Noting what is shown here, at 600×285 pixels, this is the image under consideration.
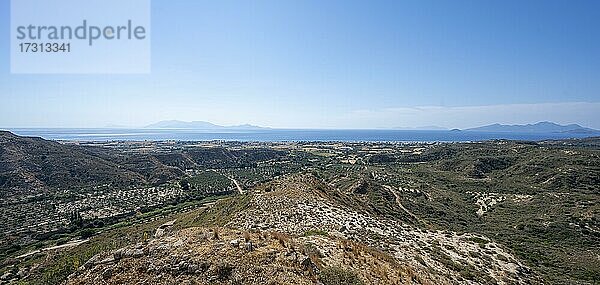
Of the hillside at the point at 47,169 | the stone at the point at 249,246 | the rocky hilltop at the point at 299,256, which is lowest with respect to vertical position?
the hillside at the point at 47,169

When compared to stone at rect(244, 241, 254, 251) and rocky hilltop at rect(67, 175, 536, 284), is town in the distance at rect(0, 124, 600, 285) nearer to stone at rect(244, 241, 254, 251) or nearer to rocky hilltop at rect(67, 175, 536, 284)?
rocky hilltop at rect(67, 175, 536, 284)

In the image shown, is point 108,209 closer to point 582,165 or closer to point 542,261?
point 542,261

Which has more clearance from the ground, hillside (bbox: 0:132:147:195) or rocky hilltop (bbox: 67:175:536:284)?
rocky hilltop (bbox: 67:175:536:284)

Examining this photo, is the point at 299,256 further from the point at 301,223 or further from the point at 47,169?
the point at 47,169

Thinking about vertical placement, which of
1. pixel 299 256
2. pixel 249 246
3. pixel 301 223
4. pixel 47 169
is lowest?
pixel 47 169

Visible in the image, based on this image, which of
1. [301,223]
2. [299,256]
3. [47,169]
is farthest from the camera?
[47,169]

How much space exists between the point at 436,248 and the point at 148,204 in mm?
78656

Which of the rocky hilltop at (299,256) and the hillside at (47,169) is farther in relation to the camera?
the hillside at (47,169)

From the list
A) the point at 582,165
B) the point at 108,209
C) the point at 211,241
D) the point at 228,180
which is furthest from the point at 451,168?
the point at 211,241

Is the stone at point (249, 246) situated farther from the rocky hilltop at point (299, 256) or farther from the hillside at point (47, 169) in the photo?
the hillside at point (47, 169)

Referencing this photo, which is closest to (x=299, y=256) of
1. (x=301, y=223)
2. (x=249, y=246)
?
(x=249, y=246)

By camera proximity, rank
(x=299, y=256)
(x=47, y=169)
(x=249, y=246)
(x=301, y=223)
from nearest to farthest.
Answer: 1. (x=299, y=256)
2. (x=249, y=246)
3. (x=301, y=223)
4. (x=47, y=169)

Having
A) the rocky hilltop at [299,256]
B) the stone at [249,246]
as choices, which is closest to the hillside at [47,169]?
the rocky hilltop at [299,256]

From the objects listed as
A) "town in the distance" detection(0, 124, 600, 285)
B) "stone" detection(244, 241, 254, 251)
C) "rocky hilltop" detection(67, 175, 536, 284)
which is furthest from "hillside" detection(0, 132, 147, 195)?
"stone" detection(244, 241, 254, 251)
